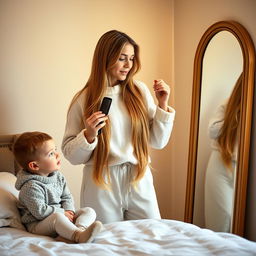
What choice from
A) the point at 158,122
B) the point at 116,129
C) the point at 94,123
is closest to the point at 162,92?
the point at 158,122

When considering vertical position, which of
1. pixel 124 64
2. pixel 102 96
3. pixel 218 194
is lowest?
pixel 218 194

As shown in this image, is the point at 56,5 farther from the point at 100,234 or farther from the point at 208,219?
the point at 208,219

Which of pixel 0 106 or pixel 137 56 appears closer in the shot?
pixel 137 56

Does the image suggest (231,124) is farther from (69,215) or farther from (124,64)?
(69,215)

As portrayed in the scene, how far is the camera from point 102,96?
2.03m

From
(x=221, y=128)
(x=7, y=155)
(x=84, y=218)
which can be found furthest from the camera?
(x=221, y=128)

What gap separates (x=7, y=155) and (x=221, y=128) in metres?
1.27

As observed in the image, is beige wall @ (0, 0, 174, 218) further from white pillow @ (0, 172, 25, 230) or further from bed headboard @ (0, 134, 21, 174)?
white pillow @ (0, 172, 25, 230)

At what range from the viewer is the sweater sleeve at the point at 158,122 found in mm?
2020

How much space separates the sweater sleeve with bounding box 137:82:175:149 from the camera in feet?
6.63

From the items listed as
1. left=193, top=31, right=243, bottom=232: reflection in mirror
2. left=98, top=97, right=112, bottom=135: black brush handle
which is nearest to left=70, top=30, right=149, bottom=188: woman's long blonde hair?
left=98, top=97, right=112, bottom=135: black brush handle

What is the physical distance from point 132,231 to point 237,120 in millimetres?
1048

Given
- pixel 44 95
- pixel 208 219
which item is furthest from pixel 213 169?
pixel 44 95

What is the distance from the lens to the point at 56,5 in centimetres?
248
